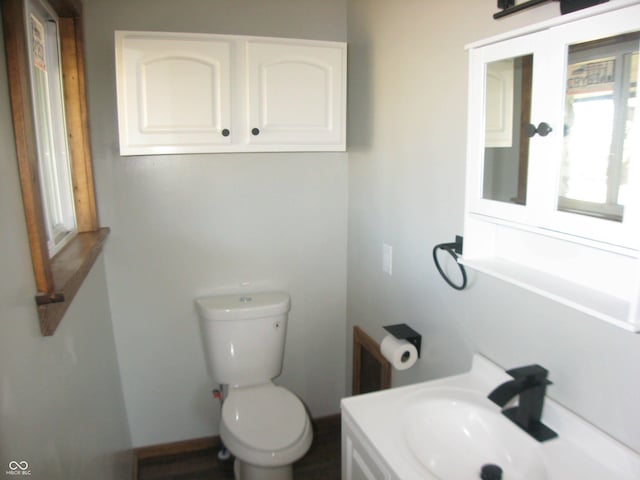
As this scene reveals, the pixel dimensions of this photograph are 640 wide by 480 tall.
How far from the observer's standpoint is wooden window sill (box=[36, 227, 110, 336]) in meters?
1.16

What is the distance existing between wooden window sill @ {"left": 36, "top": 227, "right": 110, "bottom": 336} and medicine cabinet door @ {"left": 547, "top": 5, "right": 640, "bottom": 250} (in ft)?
3.85

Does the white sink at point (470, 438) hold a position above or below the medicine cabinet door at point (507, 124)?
below

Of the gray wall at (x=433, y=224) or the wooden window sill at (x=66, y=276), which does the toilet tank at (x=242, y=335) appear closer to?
the gray wall at (x=433, y=224)

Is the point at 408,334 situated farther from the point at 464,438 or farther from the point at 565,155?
the point at 565,155

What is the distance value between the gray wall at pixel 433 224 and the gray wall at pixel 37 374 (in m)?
1.20

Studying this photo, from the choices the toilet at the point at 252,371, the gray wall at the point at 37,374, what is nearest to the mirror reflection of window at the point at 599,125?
the gray wall at the point at 37,374

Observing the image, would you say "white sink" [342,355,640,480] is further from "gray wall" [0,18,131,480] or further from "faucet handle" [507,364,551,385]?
"gray wall" [0,18,131,480]

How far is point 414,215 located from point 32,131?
1.29 metres

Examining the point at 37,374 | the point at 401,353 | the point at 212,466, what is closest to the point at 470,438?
the point at 401,353

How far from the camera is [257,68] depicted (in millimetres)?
2057

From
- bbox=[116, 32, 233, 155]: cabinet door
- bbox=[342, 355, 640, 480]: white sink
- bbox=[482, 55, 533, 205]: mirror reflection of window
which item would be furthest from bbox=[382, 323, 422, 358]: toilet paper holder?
bbox=[116, 32, 233, 155]: cabinet door

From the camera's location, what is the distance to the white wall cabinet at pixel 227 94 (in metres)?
1.95

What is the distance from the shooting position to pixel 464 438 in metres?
1.38

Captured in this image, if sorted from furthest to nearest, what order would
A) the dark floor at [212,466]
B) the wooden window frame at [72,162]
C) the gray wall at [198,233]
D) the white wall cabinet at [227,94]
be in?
1. the dark floor at [212,466]
2. the gray wall at [198,233]
3. the white wall cabinet at [227,94]
4. the wooden window frame at [72,162]
